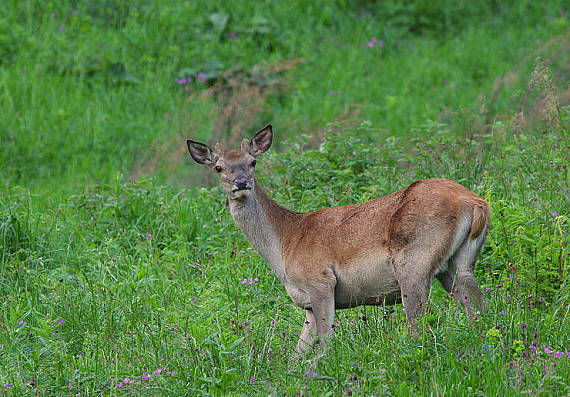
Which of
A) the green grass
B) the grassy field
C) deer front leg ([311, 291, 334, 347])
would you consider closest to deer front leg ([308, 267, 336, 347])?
deer front leg ([311, 291, 334, 347])

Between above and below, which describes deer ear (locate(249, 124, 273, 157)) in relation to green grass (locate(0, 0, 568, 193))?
above

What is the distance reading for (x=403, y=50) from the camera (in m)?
14.7

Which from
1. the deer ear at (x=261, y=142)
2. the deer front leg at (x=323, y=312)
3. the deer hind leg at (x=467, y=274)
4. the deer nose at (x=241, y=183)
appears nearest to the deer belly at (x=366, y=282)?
the deer front leg at (x=323, y=312)

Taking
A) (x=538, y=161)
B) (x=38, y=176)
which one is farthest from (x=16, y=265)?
(x=538, y=161)

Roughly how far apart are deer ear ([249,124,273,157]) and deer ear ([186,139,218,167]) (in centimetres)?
32

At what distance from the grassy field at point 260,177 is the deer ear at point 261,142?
40.9 inches

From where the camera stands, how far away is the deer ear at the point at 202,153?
6.67 m

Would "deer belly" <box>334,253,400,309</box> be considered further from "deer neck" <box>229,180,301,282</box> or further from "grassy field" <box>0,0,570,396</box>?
"deer neck" <box>229,180,301,282</box>

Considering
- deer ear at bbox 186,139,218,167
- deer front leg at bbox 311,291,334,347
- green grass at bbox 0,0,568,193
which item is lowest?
green grass at bbox 0,0,568,193

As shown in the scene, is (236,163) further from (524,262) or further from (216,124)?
(216,124)

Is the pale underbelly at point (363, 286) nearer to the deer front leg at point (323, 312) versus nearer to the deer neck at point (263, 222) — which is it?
the deer front leg at point (323, 312)

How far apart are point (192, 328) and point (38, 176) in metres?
5.69

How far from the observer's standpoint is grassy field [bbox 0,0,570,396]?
4996 mm

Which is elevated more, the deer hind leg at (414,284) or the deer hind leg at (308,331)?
the deer hind leg at (414,284)
